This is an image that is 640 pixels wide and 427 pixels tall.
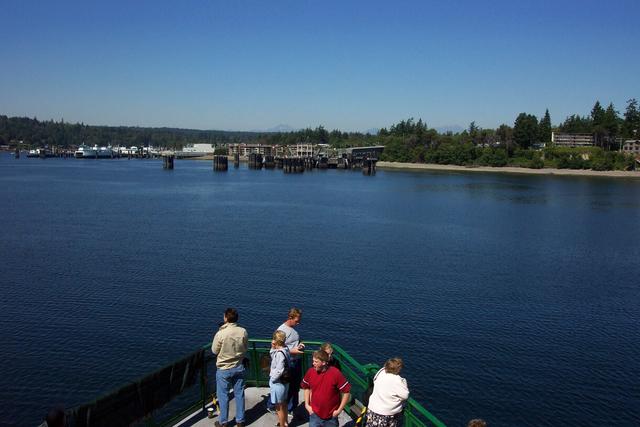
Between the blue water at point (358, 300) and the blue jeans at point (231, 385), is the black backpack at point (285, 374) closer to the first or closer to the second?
the blue jeans at point (231, 385)

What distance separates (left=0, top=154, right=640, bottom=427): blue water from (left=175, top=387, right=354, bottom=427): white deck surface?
10.2 meters

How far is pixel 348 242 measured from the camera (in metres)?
54.9

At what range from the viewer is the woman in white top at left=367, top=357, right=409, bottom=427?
9148mm

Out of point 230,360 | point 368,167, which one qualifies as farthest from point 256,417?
point 368,167

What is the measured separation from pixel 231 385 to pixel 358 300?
920 inches

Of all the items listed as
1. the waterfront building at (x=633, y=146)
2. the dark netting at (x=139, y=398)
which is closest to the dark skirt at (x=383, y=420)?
the dark netting at (x=139, y=398)

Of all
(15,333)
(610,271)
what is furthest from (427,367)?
(610,271)

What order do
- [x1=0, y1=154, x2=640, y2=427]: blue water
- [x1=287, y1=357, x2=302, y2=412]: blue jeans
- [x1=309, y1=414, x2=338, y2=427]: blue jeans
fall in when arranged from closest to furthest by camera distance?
[x1=309, y1=414, x2=338, y2=427]: blue jeans < [x1=287, y1=357, x2=302, y2=412]: blue jeans < [x1=0, y1=154, x2=640, y2=427]: blue water

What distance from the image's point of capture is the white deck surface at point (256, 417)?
11.2 m

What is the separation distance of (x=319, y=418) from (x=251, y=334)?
1802cm

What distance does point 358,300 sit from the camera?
34.0m

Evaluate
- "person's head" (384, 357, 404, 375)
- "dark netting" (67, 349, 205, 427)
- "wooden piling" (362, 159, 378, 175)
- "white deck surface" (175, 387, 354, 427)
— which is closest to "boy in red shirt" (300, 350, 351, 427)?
"person's head" (384, 357, 404, 375)

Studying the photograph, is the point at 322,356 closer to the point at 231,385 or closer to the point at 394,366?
the point at 394,366

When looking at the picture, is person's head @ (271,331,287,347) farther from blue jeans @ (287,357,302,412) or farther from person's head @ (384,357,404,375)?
person's head @ (384,357,404,375)
